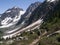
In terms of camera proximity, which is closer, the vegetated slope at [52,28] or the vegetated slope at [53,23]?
the vegetated slope at [52,28]

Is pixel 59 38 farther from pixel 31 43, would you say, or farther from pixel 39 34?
pixel 39 34

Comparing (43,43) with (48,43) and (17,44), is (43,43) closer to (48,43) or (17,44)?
(48,43)

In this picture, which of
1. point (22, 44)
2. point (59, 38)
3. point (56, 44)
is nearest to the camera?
point (56, 44)

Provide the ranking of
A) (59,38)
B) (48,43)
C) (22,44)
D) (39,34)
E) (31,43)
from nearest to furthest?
(48,43)
(59,38)
(22,44)
(31,43)
(39,34)

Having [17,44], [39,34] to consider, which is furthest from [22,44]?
[39,34]

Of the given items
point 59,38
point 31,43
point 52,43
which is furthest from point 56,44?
point 31,43

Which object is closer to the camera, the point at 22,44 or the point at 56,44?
the point at 56,44

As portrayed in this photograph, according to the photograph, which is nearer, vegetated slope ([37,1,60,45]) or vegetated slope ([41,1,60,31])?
vegetated slope ([37,1,60,45])

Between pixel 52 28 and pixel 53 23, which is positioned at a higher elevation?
pixel 53 23

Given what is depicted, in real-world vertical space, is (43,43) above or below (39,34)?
below

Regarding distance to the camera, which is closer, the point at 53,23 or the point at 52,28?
the point at 52,28
